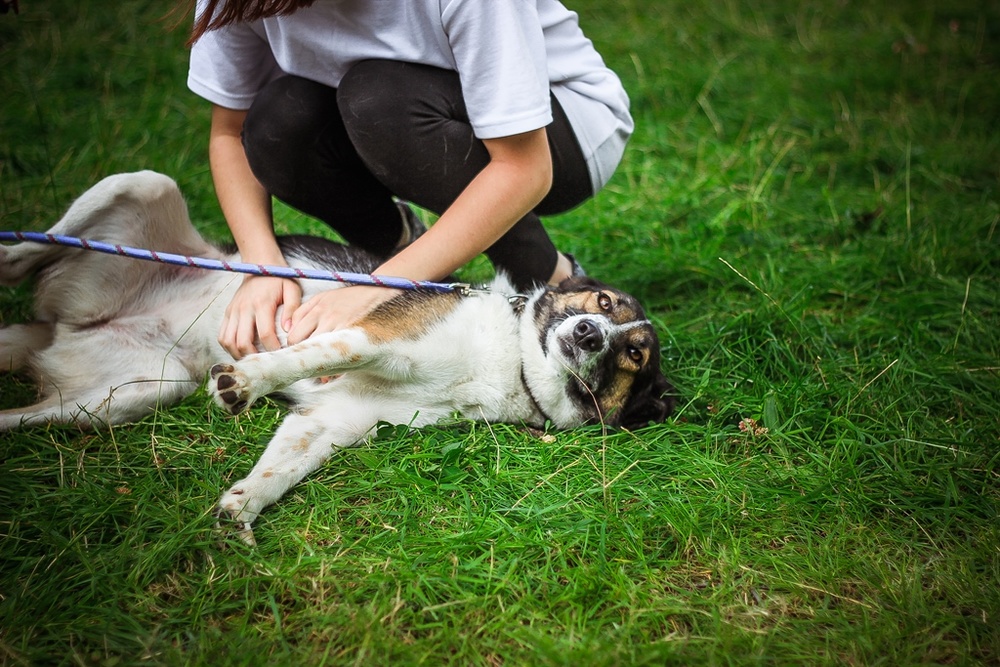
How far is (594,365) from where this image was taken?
2.60 metres

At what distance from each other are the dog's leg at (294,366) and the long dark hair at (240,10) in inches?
35.8

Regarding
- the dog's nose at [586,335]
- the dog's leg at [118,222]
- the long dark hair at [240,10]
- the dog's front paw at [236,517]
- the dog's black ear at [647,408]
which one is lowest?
the dog's black ear at [647,408]

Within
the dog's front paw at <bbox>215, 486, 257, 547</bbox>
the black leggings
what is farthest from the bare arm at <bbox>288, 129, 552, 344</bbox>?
the dog's front paw at <bbox>215, 486, 257, 547</bbox>

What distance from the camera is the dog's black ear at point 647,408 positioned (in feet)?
8.54

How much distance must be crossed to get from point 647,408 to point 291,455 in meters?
1.21

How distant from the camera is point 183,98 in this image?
4668 millimetres

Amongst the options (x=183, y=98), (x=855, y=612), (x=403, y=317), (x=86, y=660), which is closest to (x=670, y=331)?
(x=403, y=317)

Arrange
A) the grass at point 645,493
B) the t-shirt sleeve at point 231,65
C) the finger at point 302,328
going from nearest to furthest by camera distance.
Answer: the grass at point 645,493
the finger at point 302,328
the t-shirt sleeve at point 231,65

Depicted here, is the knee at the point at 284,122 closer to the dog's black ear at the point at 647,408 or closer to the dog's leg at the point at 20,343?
the dog's leg at the point at 20,343

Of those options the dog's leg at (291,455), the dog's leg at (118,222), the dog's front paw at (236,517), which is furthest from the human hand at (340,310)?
the dog's leg at (118,222)

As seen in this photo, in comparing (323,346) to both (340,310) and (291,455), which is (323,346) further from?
(291,455)

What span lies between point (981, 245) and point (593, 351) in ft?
7.31

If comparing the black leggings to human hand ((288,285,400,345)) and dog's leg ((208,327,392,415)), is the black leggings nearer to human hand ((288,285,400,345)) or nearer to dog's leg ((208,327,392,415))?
human hand ((288,285,400,345))

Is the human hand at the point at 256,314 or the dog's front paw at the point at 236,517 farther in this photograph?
the human hand at the point at 256,314
